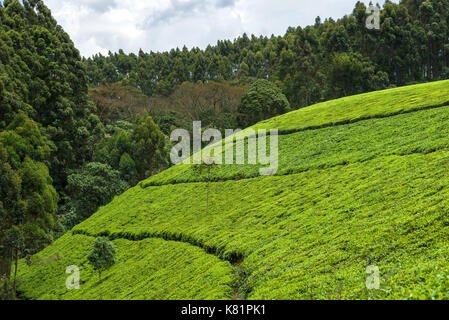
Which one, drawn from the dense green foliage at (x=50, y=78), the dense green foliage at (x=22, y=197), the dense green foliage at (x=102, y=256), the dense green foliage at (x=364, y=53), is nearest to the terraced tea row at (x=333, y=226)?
the dense green foliage at (x=102, y=256)

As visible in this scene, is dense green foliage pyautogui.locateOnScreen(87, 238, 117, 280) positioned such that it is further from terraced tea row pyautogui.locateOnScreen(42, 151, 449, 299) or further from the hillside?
terraced tea row pyautogui.locateOnScreen(42, 151, 449, 299)

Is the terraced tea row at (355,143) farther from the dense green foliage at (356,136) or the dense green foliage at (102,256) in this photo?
the dense green foliage at (102,256)

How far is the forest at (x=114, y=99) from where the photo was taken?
34219 mm

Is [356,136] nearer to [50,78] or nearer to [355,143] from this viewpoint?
[355,143]

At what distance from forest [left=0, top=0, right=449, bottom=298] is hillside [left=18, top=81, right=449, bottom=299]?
8.71m

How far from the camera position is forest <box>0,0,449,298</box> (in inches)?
1347

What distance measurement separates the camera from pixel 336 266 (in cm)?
1449

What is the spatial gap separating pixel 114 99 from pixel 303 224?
88968 mm

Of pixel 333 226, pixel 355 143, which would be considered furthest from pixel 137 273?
pixel 355 143

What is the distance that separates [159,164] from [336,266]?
205ft

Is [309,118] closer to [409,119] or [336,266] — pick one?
[409,119]

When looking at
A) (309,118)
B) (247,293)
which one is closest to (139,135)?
(309,118)

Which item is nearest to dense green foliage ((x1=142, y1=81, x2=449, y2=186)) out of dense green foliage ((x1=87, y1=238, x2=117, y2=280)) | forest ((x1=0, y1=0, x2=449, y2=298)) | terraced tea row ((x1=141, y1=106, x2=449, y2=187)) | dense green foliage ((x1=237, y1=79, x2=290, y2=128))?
terraced tea row ((x1=141, y1=106, x2=449, y2=187))
